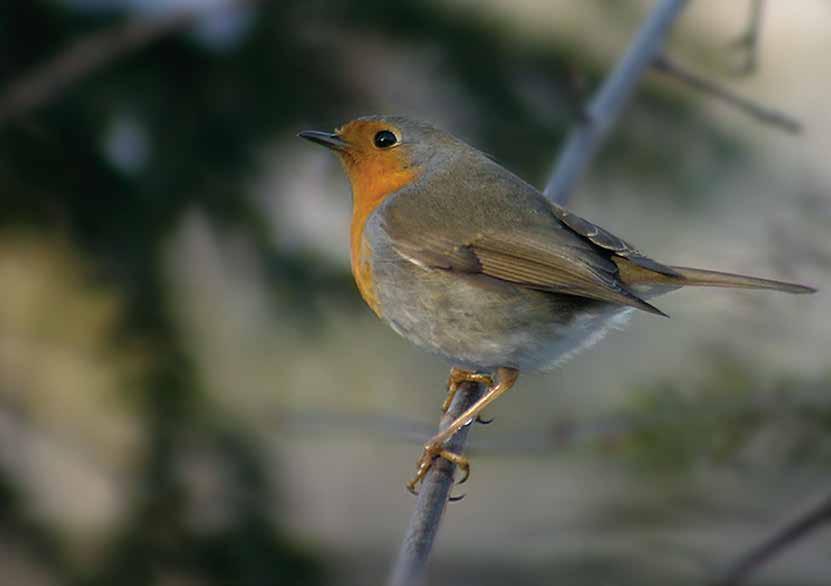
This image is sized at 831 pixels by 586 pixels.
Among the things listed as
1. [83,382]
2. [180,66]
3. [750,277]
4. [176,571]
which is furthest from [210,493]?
[750,277]

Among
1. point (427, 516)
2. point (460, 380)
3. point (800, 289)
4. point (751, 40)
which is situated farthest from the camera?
point (460, 380)

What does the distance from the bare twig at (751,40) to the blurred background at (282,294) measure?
0.11 meters

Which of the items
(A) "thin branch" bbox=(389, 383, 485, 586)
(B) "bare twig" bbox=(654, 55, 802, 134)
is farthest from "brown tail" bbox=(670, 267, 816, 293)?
(A) "thin branch" bbox=(389, 383, 485, 586)

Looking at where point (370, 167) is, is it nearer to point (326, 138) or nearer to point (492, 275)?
point (326, 138)

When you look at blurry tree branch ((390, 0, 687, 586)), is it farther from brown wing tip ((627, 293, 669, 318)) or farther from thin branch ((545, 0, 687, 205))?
brown wing tip ((627, 293, 669, 318))

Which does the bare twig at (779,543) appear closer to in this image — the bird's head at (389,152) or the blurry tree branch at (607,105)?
the blurry tree branch at (607,105)

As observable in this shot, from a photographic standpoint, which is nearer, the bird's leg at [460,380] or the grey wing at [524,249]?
the grey wing at [524,249]

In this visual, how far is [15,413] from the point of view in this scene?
132 inches

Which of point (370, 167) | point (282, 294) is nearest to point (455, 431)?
point (282, 294)

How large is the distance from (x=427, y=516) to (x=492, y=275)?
1.06 m

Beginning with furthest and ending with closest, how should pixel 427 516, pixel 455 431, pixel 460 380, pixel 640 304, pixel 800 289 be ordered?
pixel 460 380, pixel 455 431, pixel 640 304, pixel 800 289, pixel 427 516

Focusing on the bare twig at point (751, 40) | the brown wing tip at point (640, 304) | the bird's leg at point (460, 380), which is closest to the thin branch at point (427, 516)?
the bird's leg at point (460, 380)

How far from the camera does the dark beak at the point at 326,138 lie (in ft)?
10.5

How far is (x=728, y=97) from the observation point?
3027 mm
